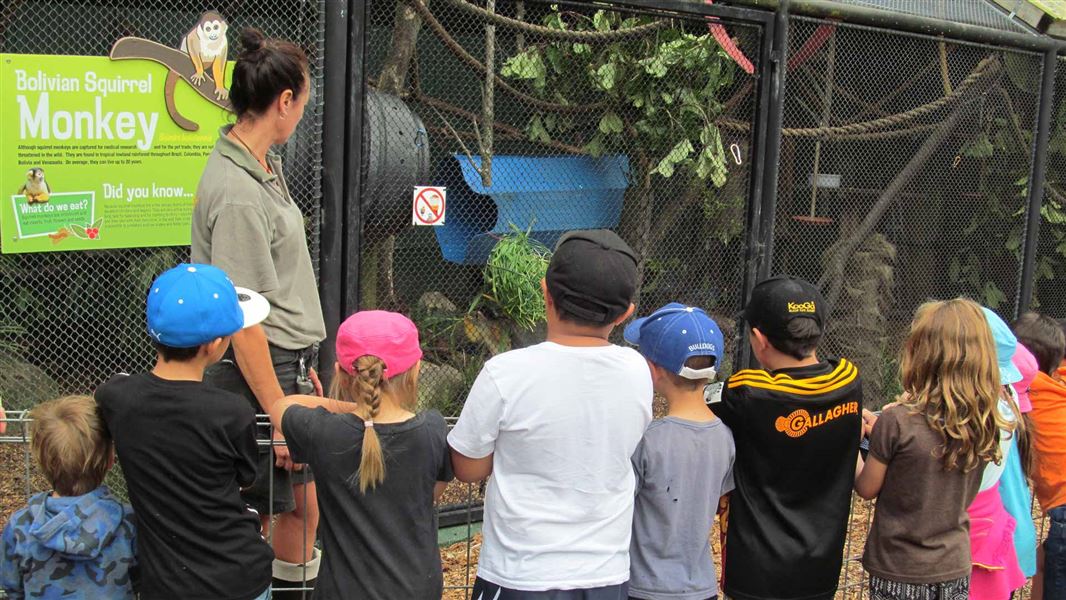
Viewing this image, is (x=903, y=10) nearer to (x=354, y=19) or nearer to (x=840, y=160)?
(x=840, y=160)

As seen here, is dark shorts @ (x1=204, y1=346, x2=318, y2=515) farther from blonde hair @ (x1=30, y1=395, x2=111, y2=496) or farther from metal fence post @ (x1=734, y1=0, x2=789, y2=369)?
metal fence post @ (x1=734, y1=0, x2=789, y2=369)

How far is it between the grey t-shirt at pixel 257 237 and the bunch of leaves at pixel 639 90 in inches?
95.0

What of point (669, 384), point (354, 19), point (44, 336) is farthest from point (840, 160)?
point (44, 336)

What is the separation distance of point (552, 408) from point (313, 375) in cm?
105

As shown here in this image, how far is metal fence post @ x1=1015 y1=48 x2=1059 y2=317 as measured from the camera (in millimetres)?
5973

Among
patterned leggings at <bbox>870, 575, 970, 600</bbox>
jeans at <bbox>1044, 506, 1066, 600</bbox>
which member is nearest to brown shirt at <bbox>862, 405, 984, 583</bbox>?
patterned leggings at <bbox>870, 575, 970, 600</bbox>

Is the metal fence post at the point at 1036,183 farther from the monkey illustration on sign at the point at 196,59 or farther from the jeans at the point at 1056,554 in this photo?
the monkey illustration on sign at the point at 196,59

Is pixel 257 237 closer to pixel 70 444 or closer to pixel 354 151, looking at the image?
pixel 70 444

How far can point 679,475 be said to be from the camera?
2590 mm

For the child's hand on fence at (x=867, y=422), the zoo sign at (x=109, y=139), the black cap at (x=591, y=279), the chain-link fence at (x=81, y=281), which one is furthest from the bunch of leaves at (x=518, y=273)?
the black cap at (x=591, y=279)

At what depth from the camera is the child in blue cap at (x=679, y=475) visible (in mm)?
2590

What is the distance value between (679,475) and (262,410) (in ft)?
3.84

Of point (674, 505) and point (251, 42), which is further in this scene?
point (251, 42)

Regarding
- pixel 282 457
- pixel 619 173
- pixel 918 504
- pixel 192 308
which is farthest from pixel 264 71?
pixel 619 173
